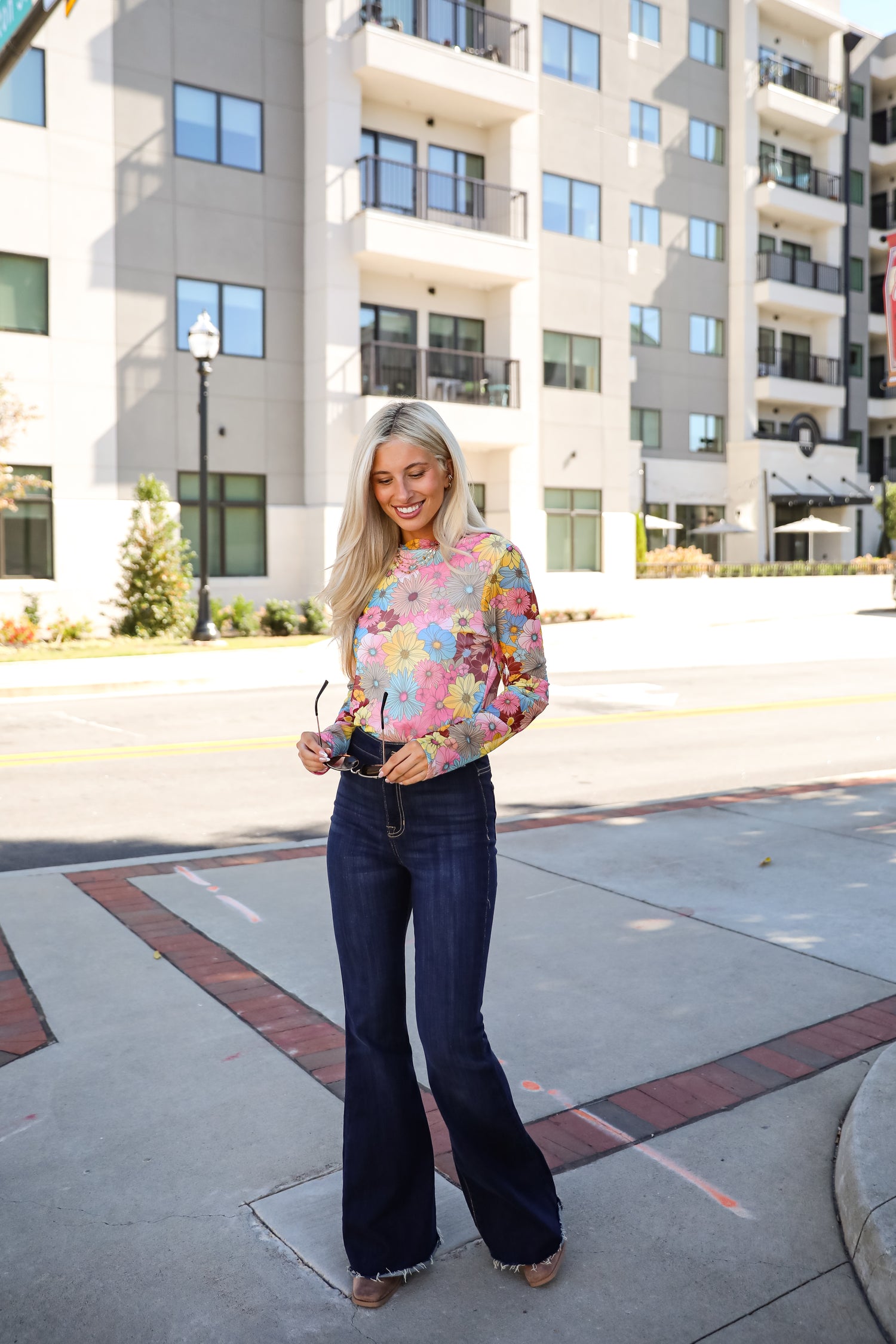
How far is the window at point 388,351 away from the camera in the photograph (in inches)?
1040

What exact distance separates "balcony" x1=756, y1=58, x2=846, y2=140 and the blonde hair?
4380 cm

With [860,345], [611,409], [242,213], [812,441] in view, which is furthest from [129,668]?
[860,345]

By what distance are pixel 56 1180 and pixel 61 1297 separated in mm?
565

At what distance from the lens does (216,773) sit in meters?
10.0

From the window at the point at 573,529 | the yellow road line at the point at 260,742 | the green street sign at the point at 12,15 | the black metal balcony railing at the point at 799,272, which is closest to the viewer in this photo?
the green street sign at the point at 12,15

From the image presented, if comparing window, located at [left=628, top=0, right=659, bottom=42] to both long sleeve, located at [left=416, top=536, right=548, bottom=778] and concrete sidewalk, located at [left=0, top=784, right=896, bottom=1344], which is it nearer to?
concrete sidewalk, located at [left=0, top=784, right=896, bottom=1344]

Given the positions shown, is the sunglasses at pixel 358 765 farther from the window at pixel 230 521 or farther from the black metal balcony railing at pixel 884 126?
the black metal balcony railing at pixel 884 126

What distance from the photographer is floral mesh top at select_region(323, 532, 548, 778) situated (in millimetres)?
2920

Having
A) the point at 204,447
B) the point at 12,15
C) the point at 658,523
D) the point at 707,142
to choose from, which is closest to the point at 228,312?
the point at 204,447

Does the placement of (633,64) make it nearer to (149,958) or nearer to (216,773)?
(216,773)

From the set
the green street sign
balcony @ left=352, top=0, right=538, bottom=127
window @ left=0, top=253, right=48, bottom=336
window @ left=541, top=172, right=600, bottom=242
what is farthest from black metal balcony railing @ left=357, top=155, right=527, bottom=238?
the green street sign

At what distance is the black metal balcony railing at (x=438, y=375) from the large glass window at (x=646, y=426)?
12.3 metres

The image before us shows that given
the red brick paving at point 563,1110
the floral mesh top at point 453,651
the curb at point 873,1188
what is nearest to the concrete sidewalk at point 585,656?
the red brick paving at point 563,1110

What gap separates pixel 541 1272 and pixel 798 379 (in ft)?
147
